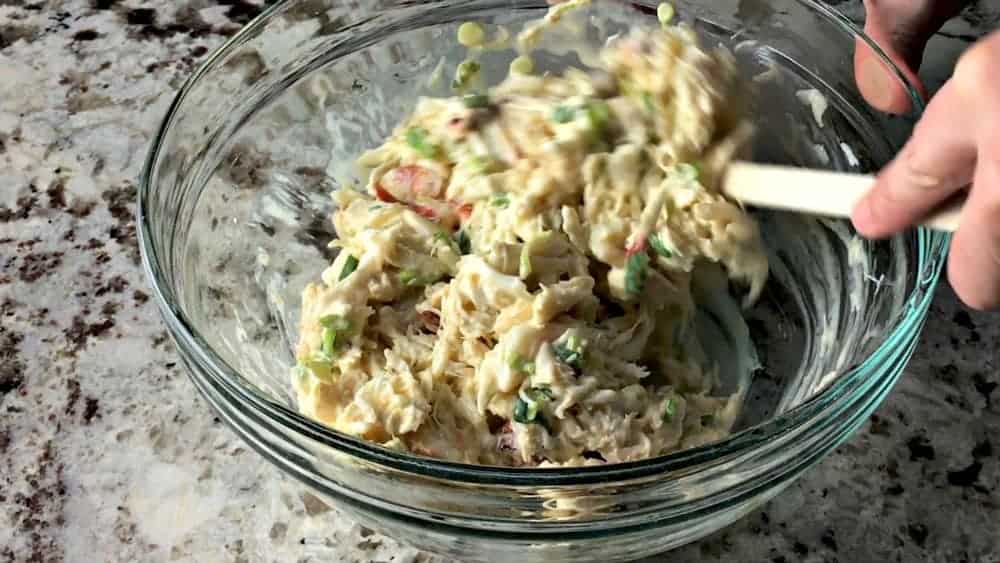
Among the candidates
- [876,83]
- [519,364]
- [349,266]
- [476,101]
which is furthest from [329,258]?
[876,83]

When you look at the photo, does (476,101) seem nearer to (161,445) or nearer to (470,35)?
(470,35)

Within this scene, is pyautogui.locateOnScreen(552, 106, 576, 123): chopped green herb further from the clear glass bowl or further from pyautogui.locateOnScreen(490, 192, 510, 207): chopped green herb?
the clear glass bowl

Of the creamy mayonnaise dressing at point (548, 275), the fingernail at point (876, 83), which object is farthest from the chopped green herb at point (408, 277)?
the fingernail at point (876, 83)

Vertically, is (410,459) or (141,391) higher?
(410,459)

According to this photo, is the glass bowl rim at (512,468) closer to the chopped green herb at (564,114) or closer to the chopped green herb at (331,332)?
the chopped green herb at (331,332)

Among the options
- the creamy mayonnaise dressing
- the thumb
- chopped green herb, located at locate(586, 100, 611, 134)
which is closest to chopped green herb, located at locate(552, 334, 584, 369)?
the creamy mayonnaise dressing

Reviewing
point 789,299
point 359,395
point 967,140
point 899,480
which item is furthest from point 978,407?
point 359,395

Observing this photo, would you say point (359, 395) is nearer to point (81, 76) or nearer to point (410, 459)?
point (410, 459)
